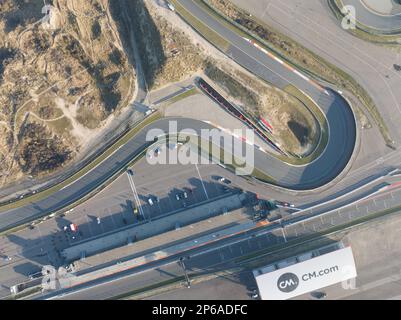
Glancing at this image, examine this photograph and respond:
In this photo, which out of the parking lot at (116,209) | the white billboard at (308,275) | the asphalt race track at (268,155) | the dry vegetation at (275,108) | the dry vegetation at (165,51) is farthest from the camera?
the parking lot at (116,209)

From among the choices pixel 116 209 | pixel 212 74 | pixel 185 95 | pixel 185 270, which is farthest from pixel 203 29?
pixel 185 270

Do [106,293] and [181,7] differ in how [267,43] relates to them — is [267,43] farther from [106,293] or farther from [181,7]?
[106,293]

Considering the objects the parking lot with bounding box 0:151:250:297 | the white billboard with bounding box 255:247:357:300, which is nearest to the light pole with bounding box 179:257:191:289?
the parking lot with bounding box 0:151:250:297

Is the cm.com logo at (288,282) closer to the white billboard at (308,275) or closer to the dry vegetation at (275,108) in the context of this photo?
the white billboard at (308,275)

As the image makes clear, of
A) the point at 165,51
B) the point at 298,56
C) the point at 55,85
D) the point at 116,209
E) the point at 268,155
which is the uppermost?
the point at 55,85

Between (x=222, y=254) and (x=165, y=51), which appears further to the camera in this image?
(x=222, y=254)

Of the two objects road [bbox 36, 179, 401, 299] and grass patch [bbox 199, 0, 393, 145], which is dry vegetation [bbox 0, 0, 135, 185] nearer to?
grass patch [bbox 199, 0, 393, 145]

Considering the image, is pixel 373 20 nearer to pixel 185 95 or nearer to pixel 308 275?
pixel 185 95

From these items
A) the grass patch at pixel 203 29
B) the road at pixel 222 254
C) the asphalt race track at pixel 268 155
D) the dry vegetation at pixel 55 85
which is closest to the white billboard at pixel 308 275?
the road at pixel 222 254
